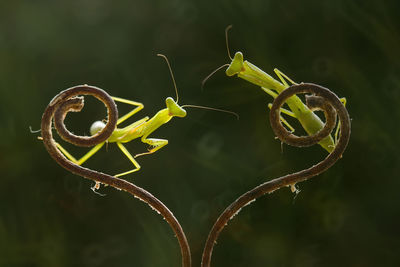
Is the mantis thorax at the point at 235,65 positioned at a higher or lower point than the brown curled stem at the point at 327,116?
higher

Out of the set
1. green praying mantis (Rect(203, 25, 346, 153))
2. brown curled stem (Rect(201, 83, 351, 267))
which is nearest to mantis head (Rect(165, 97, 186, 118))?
green praying mantis (Rect(203, 25, 346, 153))

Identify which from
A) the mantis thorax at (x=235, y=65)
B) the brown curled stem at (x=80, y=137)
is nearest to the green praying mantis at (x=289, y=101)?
the mantis thorax at (x=235, y=65)

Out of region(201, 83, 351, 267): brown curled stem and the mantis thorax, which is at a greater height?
the mantis thorax

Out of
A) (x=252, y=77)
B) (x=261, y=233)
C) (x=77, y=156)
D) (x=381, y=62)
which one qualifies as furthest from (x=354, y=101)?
(x=77, y=156)

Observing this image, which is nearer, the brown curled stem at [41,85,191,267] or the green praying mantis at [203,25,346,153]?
the brown curled stem at [41,85,191,267]

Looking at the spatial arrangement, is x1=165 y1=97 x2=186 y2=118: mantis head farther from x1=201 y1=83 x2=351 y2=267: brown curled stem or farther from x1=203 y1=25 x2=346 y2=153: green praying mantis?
x1=201 y1=83 x2=351 y2=267: brown curled stem

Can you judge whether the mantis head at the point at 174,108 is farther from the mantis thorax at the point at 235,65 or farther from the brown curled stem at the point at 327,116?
the brown curled stem at the point at 327,116

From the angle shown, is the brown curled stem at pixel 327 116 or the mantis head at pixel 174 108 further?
the mantis head at pixel 174 108

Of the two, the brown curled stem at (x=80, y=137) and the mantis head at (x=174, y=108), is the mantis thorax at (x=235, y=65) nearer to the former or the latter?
the mantis head at (x=174, y=108)

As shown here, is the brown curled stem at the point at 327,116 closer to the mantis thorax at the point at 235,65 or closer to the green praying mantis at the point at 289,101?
the green praying mantis at the point at 289,101

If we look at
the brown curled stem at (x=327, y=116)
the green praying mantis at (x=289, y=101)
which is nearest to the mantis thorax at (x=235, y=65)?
the green praying mantis at (x=289, y=101)

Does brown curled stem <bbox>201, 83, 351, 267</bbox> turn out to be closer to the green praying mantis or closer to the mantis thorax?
the green praying mantis
